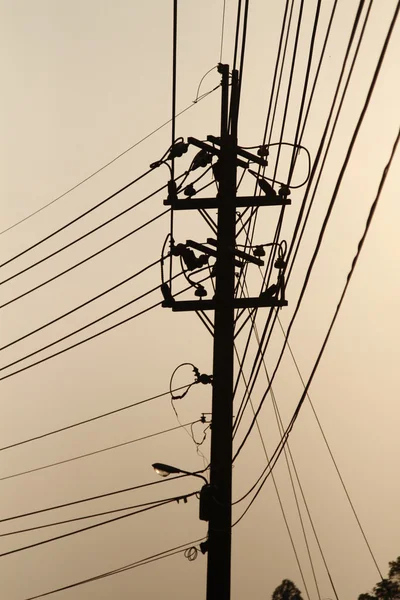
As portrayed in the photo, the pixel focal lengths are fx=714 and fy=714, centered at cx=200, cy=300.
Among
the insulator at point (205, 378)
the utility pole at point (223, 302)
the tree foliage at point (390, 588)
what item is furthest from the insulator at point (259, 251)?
the tree foliage at point (390, 588)

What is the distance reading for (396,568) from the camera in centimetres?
2230

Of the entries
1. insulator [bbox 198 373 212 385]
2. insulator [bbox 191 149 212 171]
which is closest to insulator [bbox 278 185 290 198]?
insulator [bbox 191 149 212 171]

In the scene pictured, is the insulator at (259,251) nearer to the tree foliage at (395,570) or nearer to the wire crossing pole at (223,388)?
the wire crossing pole at (223,388)

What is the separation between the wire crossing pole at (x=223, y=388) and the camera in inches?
306

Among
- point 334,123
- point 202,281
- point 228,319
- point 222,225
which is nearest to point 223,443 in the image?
point 228,319

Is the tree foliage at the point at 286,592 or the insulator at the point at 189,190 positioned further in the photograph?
the tree foliage at the point at 286,592

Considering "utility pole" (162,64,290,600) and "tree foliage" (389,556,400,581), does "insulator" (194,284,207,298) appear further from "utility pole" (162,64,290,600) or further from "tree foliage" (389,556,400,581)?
"tree foliage" (389,556,400,581)

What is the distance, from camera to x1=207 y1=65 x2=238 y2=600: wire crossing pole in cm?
777

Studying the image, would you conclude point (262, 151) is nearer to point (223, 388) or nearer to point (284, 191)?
point (284, 191)

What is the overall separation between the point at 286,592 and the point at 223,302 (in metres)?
20.6

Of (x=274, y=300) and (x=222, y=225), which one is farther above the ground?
(x=222, y=225)

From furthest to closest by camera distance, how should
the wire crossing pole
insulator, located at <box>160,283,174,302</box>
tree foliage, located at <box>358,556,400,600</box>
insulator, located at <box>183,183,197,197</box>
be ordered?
tree foliage, located at <box>358,556,400,600</box>
insulator, located at <box>160,283,174,302</box>
insulator, located at <box>183,183,197,197</box>
the wire crossing pole

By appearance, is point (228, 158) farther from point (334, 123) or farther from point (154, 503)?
point (154, 503)

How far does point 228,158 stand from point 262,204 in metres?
0.73
